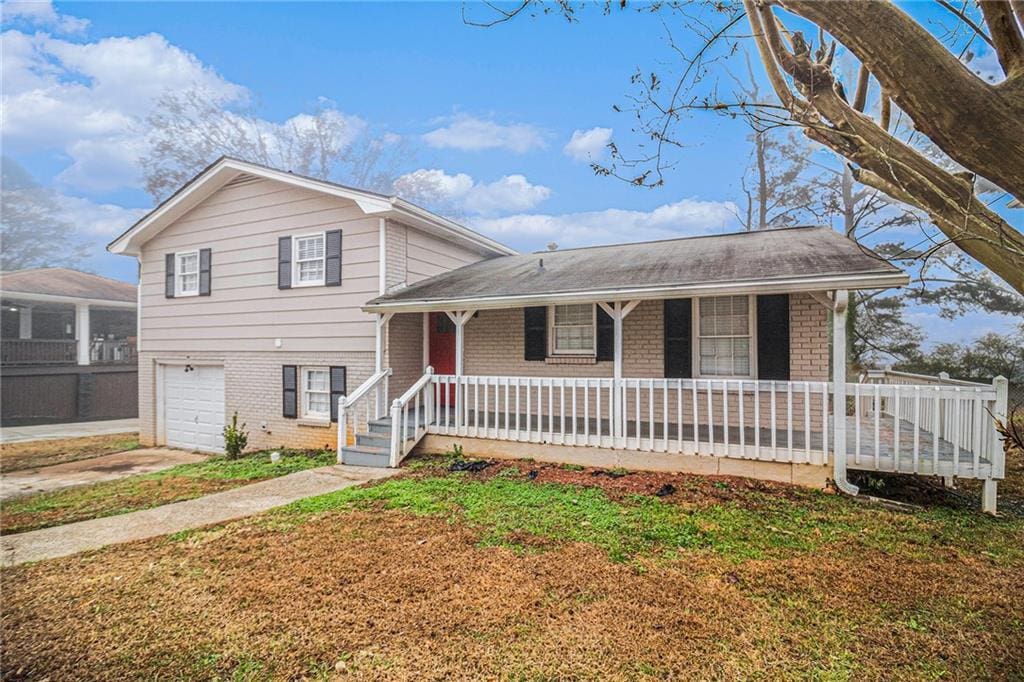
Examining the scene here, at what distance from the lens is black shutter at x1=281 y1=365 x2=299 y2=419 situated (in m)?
10.5

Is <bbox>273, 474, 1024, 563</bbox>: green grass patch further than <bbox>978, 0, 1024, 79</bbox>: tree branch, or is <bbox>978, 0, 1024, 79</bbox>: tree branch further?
<bbox>273, 474, 1024, 563</bbox>: green grass patch

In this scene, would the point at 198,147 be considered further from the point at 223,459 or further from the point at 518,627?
the point at 518,627

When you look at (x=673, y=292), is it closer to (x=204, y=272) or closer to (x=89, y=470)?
(x=204, y=272)

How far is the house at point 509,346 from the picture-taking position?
20.5 feet

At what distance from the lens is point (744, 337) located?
789 cm

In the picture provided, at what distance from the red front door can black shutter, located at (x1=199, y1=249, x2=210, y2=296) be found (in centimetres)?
567

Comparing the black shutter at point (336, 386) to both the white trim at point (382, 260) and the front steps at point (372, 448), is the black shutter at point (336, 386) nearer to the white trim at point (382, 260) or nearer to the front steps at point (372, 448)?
the front steps at point (372, 448)

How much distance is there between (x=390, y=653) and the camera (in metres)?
2.91

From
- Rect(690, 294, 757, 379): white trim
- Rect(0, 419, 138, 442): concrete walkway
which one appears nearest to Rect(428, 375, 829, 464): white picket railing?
Rect(690, 294, 757, 379): white trim

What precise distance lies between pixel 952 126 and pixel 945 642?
9.77ft

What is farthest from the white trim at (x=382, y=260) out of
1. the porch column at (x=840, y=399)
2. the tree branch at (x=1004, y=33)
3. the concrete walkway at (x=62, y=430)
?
the concrete walkway at (x=62, y=430)

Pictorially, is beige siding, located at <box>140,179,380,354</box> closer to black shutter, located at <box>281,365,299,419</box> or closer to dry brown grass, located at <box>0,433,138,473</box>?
black shutter, located at <box>281,365,299,419</box>

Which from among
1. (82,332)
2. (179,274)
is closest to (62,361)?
(82,332)

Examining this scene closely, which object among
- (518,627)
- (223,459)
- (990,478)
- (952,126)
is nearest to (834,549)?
(990,478)
